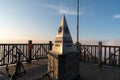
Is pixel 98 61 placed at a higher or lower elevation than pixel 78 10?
lower

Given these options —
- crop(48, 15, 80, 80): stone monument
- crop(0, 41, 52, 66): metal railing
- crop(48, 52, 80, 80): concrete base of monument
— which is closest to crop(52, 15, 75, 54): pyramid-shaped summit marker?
crop(48, 15, 80, 80): stone monument

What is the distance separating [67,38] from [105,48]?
4512 mm

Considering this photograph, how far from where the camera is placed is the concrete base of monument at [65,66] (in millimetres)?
5793

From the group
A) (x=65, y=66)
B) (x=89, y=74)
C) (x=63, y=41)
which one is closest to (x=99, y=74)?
(x=89, y=74)

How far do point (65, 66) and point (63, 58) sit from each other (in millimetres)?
344

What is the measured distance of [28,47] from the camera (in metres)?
10.9

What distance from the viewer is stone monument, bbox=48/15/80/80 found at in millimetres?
5814

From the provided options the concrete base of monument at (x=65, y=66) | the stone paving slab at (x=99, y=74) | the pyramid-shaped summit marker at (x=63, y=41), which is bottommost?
the stone paving slab at (x=99, y=74)

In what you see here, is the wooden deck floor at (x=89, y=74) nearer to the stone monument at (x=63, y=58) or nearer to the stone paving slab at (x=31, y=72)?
the stone paving slab at (x=31, y=72)

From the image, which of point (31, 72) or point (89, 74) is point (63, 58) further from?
point (31, 72)

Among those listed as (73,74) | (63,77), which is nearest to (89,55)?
(73,74)

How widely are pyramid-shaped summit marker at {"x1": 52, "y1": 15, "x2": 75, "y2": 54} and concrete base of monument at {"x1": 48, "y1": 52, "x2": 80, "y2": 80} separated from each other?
0.24 metres

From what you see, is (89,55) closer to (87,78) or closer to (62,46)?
(87,78)

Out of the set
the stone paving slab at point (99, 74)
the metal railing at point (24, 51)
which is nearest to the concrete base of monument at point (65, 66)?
the stone paving slab at point (99, 74)
